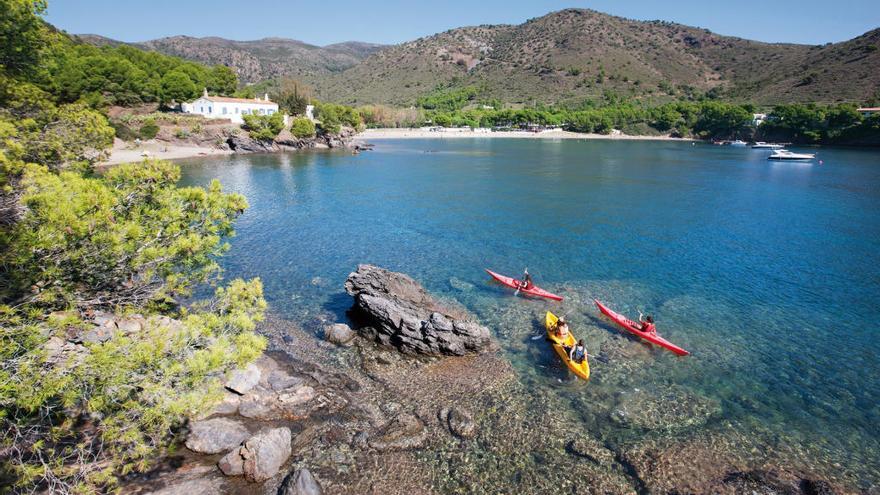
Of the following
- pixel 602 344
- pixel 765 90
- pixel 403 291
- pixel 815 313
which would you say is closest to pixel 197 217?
pixel 403 291

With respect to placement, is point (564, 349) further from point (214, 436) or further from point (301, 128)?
point (301, 128)

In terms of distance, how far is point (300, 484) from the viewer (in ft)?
44.2

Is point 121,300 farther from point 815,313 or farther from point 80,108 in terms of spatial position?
point 815,313

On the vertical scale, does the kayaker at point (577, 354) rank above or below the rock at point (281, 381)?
above

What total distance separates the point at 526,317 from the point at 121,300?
65.9 feet

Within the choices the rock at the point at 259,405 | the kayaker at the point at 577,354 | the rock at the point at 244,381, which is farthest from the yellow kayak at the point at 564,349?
the rock at the point at 244,381

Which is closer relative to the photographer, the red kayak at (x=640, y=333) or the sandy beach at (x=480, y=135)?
the red kayak at (x=640, y=333)

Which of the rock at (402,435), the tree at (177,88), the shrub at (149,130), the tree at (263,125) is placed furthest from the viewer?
the tree at (177,88)

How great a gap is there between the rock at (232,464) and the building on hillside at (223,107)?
374 feet

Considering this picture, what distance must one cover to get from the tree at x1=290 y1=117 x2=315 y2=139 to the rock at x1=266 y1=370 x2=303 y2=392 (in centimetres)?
10724

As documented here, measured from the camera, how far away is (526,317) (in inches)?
1048

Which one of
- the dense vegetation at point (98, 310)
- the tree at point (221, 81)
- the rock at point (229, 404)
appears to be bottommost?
the rock at point (229, 404)

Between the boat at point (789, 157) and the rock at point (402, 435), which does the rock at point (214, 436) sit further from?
the boat at point (789, 157)

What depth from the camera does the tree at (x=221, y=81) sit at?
125 metres
